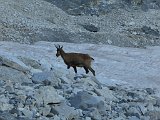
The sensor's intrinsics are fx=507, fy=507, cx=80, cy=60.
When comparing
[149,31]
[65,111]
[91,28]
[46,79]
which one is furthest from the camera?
[149,31]

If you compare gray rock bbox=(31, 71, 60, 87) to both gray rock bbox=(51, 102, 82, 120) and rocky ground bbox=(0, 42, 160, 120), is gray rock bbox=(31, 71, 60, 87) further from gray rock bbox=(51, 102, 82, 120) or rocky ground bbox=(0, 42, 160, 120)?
gray rock bbox=(51, 102, 82, 120)

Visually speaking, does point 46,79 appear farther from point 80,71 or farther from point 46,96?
point 80,71

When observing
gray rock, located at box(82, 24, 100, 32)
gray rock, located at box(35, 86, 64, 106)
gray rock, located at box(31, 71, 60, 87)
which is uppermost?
gray rock, located at box(82, 24, 100, 32)

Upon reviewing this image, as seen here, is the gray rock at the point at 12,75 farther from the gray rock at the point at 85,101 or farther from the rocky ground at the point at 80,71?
the gray rock at the point at 85,101

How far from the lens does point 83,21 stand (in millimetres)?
41125

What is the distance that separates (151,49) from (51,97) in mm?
21316

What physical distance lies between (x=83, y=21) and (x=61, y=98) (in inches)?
1068

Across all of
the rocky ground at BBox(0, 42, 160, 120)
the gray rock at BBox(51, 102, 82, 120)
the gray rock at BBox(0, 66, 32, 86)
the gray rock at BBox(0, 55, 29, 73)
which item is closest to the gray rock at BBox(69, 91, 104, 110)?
the rocky ground at BBox(0, 42, 160, 120)

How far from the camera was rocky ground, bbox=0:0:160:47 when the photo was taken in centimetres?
3397

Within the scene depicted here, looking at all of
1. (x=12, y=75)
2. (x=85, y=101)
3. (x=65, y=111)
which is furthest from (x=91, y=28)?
(x=65, y=111)

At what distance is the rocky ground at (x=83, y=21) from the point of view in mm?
33972

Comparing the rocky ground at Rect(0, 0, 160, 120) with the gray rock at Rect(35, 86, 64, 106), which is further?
the rocky ground at Rect(0, 0, 160, 120)

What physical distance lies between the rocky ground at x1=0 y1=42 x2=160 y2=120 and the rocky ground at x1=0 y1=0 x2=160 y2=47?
51.5 feet

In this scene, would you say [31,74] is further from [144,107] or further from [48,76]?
[144,107]
